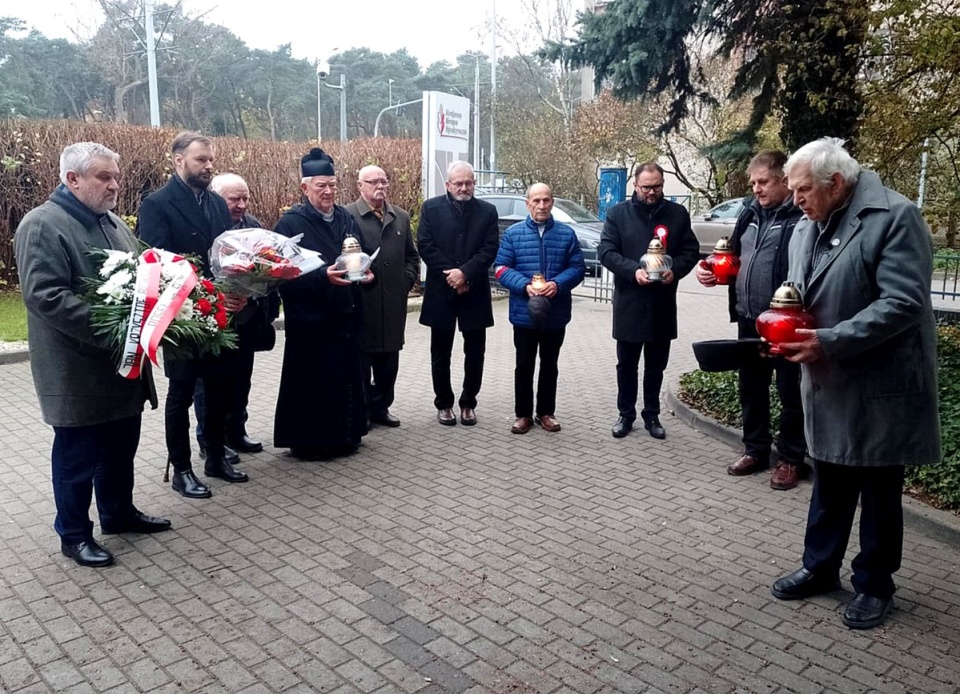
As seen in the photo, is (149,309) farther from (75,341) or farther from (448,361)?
(448,361)

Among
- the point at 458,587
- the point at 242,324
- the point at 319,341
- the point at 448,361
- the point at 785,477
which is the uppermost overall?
the point at 242,324

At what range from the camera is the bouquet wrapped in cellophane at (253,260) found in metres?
4.89

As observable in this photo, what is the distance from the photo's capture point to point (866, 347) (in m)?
3.47

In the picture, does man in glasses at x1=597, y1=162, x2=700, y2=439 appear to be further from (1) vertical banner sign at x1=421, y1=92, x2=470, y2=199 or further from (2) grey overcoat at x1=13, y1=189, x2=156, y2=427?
(1) vertical banner sign at x1=421, y1=92, x2=470, y2=199

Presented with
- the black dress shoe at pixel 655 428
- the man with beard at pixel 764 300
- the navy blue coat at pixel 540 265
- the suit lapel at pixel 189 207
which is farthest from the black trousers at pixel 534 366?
the suit lapel at pixel 189 207

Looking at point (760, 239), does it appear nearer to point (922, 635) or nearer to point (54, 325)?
point (922, 635)

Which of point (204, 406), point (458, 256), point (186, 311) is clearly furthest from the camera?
point (458, 256)

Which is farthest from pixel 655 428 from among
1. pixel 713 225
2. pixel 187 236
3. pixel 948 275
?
pixel 713 225

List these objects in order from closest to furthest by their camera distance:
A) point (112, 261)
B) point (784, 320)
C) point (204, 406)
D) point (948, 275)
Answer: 1. point (784, 320)
2. point (112, 261)
3. point (204, 406)
4. point (948, 275)

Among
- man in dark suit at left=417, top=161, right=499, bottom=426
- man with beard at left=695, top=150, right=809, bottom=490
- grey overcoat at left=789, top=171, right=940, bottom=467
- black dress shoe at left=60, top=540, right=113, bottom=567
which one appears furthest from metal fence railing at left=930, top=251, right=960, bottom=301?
black dress shoe at left=60, top=540, right=113, bottom=567

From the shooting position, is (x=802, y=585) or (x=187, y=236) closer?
(x=802, y=585)

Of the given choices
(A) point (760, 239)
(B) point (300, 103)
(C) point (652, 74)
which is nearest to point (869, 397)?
(A) point (760, 239)

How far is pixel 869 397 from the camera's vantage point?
3.61 m

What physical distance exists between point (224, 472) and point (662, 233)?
354cm
